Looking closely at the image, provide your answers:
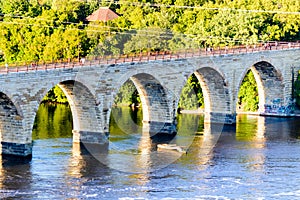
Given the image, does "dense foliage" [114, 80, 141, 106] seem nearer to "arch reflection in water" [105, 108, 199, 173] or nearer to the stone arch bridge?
"arch reflection in water" [105, 108, 199, 173]

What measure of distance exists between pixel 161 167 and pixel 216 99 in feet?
101

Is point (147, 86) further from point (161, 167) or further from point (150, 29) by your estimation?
point (150, 29)

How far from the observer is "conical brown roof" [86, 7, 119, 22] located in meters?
150

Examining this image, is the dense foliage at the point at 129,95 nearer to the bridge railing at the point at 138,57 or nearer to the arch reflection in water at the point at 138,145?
the arch reflection in water at the point at 138,145

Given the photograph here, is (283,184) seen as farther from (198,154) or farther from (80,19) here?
(80,19)

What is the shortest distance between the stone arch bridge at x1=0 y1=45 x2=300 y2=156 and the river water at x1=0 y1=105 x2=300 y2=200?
2848 mm

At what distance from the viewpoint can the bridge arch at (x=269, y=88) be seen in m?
117

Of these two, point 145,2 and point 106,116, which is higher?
point 145,2

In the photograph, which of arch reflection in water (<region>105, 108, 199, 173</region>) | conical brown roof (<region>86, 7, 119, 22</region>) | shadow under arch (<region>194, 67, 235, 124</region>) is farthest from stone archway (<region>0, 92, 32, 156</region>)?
conical brown roof (<region>86, 7, 119, 22</region>)

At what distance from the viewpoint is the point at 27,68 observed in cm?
7862

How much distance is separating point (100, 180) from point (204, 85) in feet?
124

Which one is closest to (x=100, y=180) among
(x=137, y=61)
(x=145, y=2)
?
(x=137, y=61)

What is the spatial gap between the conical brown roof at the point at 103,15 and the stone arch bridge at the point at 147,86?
4166cm

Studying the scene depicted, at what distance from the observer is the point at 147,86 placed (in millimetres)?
97812
